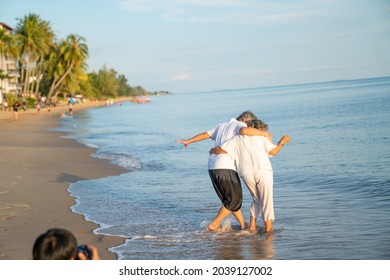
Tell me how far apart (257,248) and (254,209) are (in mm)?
866

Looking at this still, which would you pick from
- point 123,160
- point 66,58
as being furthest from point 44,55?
point 123,160

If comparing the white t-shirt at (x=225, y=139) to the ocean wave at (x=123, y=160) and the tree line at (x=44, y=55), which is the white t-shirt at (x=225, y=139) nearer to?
the ocean wave at (x=123, y=160)

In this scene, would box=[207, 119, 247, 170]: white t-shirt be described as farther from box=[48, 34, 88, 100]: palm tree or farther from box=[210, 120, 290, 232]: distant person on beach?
box=[48, 34, 88, 100]: palm tree

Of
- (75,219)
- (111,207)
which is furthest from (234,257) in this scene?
(111,207)

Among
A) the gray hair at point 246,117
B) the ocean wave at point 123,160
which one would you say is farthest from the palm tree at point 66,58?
the gray hair at point 246,117

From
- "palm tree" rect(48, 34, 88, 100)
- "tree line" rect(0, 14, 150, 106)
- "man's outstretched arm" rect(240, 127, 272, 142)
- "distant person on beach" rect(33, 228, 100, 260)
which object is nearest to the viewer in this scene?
"distant person on beach" rect(33, 228, 100, 260)

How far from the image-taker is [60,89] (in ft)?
282

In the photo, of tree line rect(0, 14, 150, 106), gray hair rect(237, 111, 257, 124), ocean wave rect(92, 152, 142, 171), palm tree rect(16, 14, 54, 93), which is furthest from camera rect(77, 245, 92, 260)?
palm tree rect(16, 14, 54, 93)

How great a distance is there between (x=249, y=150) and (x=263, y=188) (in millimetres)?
481

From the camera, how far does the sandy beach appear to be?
650cm

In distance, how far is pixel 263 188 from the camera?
664 cm

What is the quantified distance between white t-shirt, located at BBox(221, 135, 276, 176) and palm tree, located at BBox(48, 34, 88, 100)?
73.2m

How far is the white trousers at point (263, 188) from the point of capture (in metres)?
6.60
